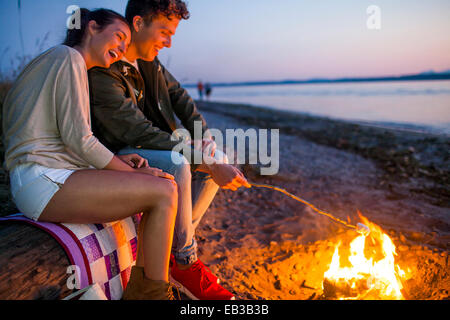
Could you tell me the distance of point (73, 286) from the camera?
5.01ft

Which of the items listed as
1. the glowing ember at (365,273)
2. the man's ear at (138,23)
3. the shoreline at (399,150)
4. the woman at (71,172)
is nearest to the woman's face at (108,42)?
the woman at (71,172)

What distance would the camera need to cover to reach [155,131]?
6.85ft

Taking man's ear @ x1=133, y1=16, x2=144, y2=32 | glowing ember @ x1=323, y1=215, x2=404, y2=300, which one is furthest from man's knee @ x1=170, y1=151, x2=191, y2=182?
glowing ember @ x1=323, y1=215, x2=404, y2=300

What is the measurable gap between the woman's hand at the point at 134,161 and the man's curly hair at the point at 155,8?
3.10 ft

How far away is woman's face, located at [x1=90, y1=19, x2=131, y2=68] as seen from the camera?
171 centimetres

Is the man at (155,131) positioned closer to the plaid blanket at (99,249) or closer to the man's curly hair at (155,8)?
the man's curly hair at (155,8)

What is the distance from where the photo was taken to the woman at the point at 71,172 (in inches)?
58.1

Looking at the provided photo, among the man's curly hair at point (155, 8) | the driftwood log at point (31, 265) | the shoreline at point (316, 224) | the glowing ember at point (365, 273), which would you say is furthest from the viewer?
the shoreline at point (316, 224)

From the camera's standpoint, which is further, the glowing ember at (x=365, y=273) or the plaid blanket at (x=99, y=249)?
the glowing ember at (x=365, y=273)

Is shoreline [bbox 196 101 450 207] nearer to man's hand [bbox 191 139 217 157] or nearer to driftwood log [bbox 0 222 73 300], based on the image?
man's hand [bbox 191 139 217 157]

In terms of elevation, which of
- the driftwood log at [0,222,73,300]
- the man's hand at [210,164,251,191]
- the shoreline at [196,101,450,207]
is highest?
the man's hand at [210,164,251,191]

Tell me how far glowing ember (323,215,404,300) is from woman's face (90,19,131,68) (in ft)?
6.96
